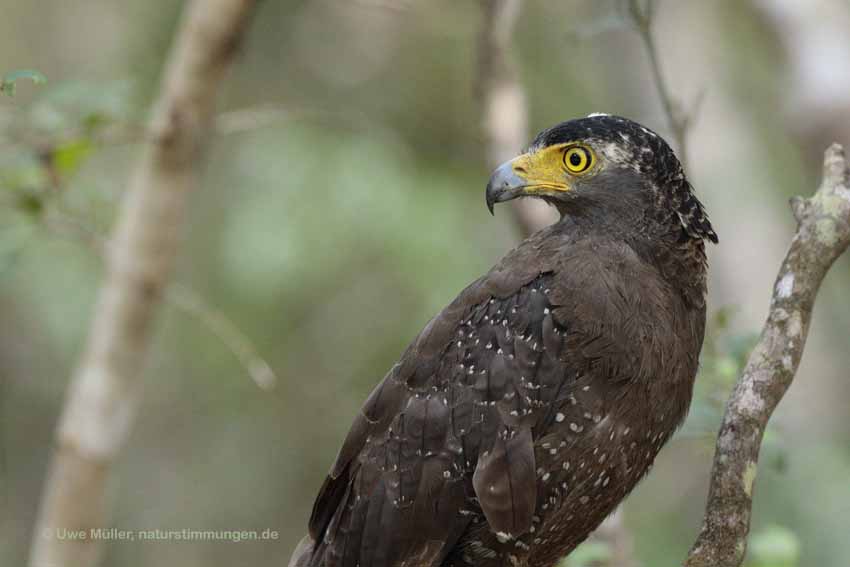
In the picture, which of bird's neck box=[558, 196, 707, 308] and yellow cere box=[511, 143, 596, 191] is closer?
bird's neck box=[558, 196, 707, 308]

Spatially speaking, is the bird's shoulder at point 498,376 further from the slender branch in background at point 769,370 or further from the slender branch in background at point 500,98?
the slender branch in background at point 500,98

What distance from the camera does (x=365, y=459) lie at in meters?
3.84

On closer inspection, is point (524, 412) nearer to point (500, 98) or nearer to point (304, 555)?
point (304, 555)

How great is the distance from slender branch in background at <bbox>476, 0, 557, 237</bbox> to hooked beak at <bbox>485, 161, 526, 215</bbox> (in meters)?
1.27

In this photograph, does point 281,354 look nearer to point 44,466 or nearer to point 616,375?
point 44,466

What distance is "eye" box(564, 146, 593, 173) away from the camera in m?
3.97

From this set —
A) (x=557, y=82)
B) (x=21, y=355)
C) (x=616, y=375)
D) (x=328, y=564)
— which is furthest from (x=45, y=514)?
(x=557, y=82)

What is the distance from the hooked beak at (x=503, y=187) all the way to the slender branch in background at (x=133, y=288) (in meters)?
1.37

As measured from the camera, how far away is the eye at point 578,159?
397 centimetres

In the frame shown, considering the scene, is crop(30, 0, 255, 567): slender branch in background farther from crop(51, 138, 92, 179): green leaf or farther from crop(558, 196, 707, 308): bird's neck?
crop(558, 196, 707, 308): bird's neck

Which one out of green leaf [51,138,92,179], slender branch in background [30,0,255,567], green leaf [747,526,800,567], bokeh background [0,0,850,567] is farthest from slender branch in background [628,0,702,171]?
bokeh background [0,0,850,567]

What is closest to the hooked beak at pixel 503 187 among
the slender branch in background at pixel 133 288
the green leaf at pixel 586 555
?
the green leaf at pixel 586 555

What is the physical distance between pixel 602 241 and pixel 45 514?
2630 mm

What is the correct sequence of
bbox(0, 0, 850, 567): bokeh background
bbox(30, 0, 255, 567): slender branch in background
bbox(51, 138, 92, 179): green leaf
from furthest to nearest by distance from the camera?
bbox(0, 0, 850, 567): bokeh background
bbox(30, 0, 255, 567): slender branch in background
bbox(51, 138, 92, 179): green leaf
